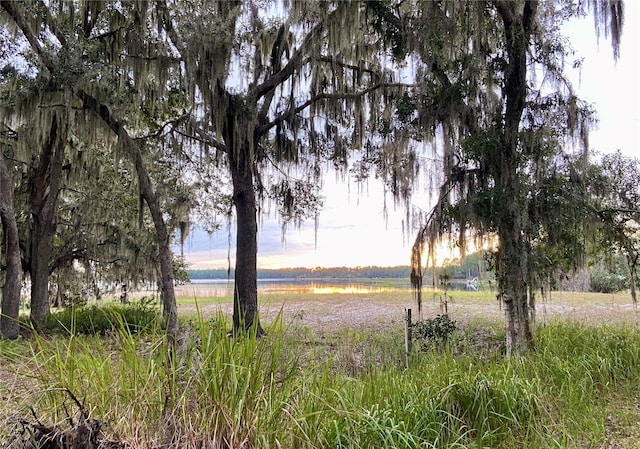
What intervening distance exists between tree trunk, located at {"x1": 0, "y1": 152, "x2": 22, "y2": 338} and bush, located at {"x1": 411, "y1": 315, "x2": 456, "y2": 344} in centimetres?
626

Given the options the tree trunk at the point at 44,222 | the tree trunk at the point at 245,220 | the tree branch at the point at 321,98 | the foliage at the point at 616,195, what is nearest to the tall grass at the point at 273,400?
the foliage at the point at 616,195

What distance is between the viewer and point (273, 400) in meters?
1.99

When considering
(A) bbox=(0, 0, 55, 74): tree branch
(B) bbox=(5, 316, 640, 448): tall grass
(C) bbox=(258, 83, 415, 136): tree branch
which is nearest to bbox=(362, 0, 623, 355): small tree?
(C) bbox=(258, 83, 415, 136): tree branch

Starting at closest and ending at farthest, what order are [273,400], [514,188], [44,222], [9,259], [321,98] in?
[273,400] → [514,188] → [9,259] → [321,98] → [44,222]

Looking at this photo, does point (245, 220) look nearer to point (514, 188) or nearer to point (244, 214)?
point (244, 214)

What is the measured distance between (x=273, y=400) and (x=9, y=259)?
6.64 meters

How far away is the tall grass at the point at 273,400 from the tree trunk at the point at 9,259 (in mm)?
5102

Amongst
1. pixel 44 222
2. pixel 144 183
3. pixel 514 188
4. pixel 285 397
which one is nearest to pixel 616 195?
pixel 514 188

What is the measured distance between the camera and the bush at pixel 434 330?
5992 mm

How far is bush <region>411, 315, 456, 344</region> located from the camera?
5.99 meters

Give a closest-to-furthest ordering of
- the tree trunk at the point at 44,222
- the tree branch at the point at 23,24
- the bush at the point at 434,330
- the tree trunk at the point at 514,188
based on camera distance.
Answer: the tree trunk at the point at 514,188 < the tree branch at the point at 23,24 < the bush at the point at 434,330 < the tree trunk at the point at 44,222

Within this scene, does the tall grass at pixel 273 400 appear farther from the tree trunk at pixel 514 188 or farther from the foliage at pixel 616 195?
the foliage at pixel 616 195

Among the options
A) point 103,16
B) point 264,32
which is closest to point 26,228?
point 103,16

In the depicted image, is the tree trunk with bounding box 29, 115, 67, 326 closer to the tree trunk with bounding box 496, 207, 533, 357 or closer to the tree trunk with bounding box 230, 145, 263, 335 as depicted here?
the tree trunk with bounding box 230, 145, 263, 335
